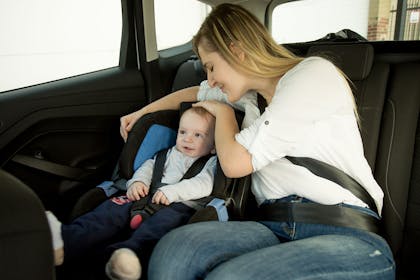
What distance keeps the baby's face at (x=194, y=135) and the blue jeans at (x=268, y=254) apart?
40cm

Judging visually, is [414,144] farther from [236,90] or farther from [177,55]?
[177,55]

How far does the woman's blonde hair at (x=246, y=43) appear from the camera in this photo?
1253mm

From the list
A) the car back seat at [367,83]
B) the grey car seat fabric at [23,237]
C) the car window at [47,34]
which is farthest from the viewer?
the car window at [47,34]

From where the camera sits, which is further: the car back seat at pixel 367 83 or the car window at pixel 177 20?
the car window at pixel 177 20

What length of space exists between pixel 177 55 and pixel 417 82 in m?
1.32

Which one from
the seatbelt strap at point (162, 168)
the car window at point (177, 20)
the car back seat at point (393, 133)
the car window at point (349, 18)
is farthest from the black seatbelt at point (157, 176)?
the car window at point (349, 18)

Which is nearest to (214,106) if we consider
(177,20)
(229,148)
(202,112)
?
(202,112)

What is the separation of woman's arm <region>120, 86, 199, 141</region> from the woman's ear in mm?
492

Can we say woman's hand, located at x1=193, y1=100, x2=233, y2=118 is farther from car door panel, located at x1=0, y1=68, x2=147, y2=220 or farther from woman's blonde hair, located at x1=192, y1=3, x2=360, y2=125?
car door panel, located at x1=0, y1=68, x2=147, y2=220

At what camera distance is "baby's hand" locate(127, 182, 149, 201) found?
58.3 inches

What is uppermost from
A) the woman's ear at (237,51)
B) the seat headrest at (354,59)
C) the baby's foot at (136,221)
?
the woman's ear at (237,51)

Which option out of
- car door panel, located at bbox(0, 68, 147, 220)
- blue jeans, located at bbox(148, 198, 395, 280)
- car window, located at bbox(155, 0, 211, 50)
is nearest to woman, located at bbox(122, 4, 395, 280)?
blue jeans, located at bbox(148, 198, 395, 280)

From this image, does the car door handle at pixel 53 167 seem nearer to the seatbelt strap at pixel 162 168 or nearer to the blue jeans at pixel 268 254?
the seatbelt strap at pixel 162 168

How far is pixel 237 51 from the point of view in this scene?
4.16 feet
